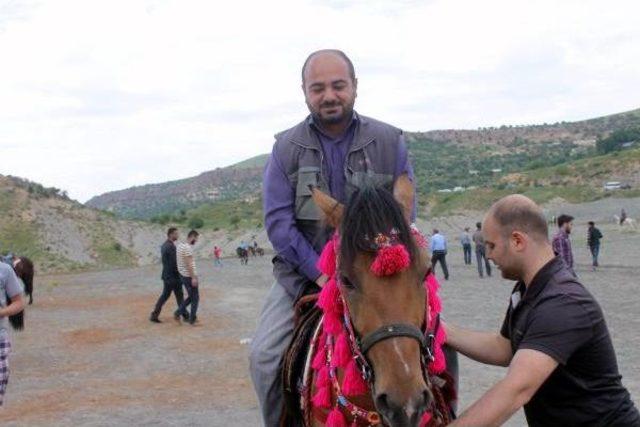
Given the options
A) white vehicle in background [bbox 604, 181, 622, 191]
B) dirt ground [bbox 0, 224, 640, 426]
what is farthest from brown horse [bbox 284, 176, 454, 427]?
white vehicle in background [bbox 604, 181, 622, 191]

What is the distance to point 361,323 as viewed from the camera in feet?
11.0

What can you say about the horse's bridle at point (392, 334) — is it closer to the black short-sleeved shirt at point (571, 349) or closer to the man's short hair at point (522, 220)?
the black short-sleeved shirt at point (571, 349)

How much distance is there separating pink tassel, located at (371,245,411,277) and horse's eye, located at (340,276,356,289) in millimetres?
152

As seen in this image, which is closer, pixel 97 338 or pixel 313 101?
pixel 313 101

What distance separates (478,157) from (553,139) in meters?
18.7

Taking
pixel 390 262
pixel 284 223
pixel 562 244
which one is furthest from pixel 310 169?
pixel 562 244

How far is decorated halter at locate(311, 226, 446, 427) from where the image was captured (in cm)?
333

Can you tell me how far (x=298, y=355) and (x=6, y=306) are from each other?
15.4 ft

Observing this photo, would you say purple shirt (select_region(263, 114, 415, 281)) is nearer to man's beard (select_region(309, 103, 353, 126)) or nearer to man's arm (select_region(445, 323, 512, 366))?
man's beard (select_region(309, 103, 353, 126))

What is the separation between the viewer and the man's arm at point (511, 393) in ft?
11.4

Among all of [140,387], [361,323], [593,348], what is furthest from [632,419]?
[140,387]

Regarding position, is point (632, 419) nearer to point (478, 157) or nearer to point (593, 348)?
point (593, 348)

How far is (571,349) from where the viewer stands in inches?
140

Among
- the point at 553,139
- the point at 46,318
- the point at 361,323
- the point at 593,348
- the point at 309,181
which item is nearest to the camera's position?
the point at 361,323
